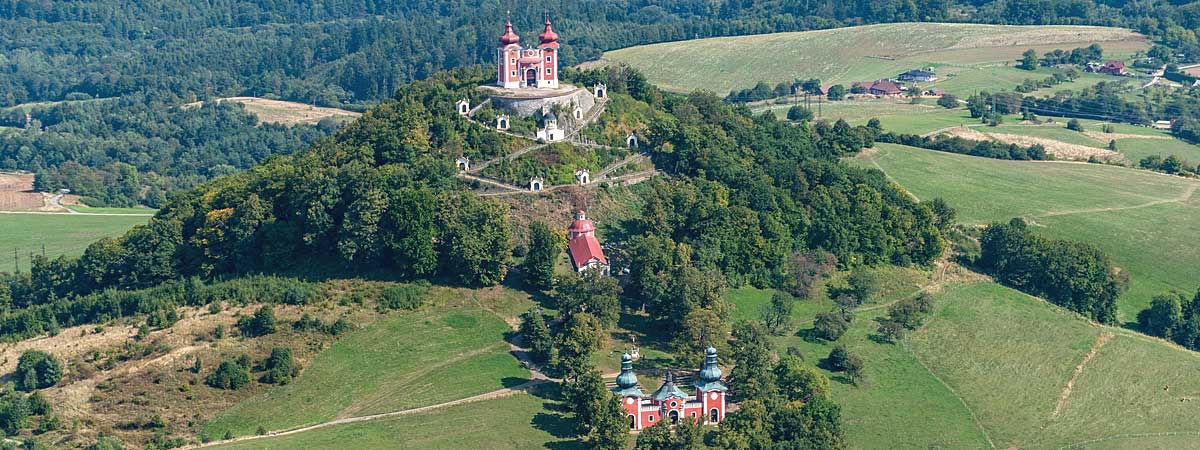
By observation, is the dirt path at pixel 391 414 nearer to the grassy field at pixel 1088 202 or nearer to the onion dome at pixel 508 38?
the onion dome at pixel 508 38

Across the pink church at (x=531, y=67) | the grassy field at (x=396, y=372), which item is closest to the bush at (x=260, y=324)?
the grassy field at (x=396, y=372)

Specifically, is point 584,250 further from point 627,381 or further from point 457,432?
point 457,432

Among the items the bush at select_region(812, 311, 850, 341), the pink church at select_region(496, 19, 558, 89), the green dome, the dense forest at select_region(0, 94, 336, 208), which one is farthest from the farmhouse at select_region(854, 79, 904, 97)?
the green dome

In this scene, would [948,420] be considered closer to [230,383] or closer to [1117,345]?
[1117,345]

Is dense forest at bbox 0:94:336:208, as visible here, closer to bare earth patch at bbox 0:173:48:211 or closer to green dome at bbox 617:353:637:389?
bare earth patch at bbox 0:173:48:211

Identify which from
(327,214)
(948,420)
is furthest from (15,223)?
(948,420)

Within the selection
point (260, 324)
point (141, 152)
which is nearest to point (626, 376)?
point (260, 324)
